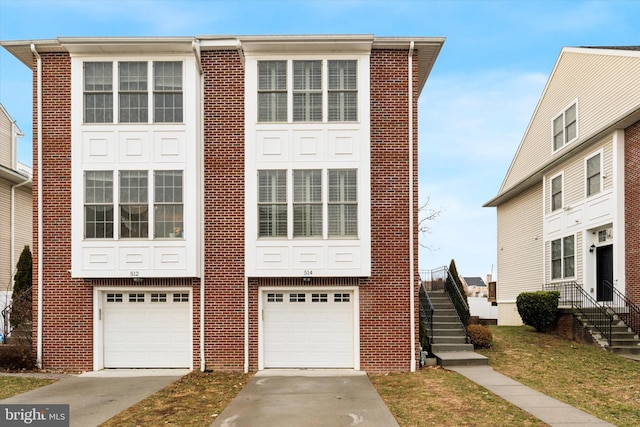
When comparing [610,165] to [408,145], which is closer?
[408,145]

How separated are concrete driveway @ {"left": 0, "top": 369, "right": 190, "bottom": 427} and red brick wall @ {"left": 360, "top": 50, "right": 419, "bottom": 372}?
15.5ft

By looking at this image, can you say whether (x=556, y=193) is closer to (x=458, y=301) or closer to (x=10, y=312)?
(x=458, y=301)

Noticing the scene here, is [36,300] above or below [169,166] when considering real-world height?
below

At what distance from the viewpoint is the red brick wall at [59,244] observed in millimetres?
14625

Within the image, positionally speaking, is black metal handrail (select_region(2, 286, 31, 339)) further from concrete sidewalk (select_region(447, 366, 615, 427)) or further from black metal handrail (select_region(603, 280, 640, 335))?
black metal handrail (select_region(603, 280, 640, 335))

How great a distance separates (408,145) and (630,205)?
7642 mm

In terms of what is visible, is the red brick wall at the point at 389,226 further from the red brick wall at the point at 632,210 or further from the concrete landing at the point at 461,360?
the red brick wall at the point at 632,210

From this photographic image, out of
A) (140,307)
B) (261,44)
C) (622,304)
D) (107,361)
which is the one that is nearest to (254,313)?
(140,307)

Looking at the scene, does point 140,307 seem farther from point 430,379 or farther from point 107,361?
point 430,379

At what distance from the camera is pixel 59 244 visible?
14.7m

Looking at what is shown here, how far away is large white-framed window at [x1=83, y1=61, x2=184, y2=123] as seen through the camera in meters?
14.6

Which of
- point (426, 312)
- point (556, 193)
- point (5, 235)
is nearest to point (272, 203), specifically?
point (426, 312)

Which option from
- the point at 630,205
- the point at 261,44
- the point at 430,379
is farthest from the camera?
the point at 630,205

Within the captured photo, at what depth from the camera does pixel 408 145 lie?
14750 millimetres
